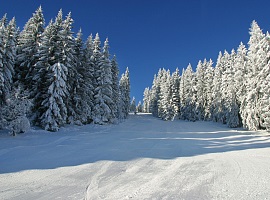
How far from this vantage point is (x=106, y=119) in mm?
28797

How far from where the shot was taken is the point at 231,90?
33.2 m

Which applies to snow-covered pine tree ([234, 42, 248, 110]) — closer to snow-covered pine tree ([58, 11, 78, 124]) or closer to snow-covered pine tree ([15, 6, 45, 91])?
snow-covered pine tree ([58, 11, 78, 124])

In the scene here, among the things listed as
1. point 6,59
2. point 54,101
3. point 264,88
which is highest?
point 6,59

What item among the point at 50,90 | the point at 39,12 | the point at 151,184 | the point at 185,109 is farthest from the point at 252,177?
the point at 185,109

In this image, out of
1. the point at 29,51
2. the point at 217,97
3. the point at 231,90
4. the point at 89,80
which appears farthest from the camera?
the point at 217,97

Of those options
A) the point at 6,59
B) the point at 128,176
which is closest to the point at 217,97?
the point at 6,59

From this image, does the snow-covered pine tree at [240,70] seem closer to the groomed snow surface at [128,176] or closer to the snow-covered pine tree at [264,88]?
the snow-covered pine tree at [264,88]

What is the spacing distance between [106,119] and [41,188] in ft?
76.9

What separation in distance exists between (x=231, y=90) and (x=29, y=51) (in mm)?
29142

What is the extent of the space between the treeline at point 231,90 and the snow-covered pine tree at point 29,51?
24.9 meters

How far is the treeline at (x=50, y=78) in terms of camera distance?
57.1 ft

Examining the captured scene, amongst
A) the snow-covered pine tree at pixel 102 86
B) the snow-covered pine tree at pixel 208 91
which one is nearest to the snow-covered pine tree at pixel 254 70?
the snow-covered pine tree at pixel 102 86

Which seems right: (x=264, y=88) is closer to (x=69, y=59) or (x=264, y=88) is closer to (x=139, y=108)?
(x=69, y=59)

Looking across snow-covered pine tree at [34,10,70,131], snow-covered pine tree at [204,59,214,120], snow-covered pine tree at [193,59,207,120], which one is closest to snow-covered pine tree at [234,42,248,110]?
snow-covered pine tree at [204,59,214,120]
